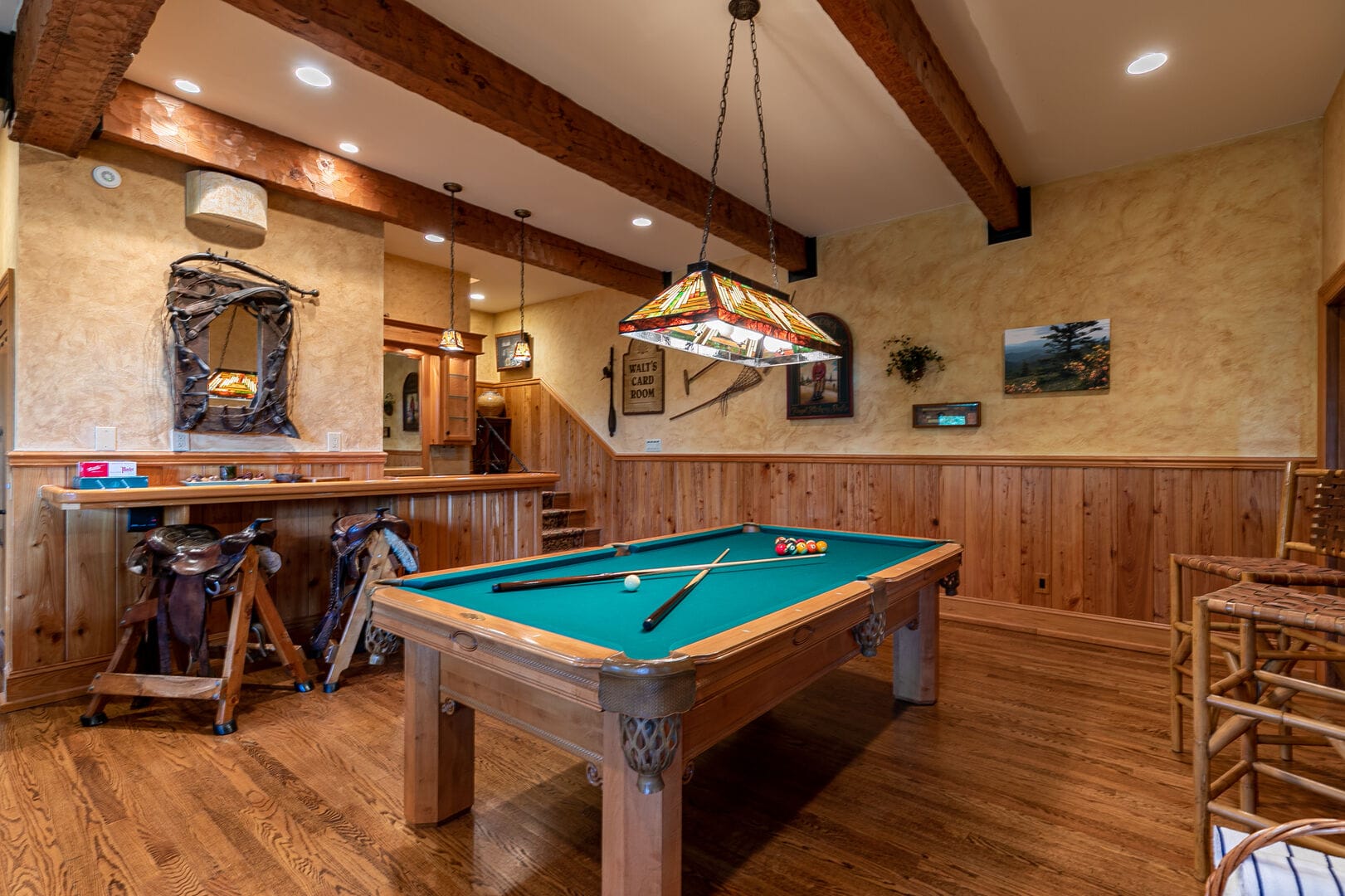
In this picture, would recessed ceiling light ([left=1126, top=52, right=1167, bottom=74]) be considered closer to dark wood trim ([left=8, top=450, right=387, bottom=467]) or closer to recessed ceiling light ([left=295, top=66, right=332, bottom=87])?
recessed ceiling light ([left=295, top=66, right=332, bottom=87])

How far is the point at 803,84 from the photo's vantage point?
9.77 ft

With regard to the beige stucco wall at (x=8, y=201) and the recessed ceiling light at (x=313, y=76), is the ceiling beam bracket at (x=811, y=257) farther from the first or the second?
the beige stucco wall at (x=8, y=201)

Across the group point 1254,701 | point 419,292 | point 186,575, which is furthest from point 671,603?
point 419,292

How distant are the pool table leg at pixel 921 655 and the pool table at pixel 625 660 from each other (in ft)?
1.17

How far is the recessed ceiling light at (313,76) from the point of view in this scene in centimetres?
288

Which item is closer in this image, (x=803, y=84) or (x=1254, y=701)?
(x=1254, y=701)

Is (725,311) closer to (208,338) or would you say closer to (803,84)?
(803,84)

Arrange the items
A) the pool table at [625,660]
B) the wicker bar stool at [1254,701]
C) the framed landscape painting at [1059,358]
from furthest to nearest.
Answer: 1. the framed landscape painting at [1059,358]
2. the wicker bar stool at [1254,701]
3. the pool table at [625,660]

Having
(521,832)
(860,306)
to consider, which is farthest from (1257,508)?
(521,832)

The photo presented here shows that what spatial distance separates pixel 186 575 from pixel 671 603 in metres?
2.18

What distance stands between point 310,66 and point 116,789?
9.87ft

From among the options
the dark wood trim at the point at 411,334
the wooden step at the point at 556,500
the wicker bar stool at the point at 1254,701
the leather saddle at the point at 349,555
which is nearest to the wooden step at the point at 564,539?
the wooden step at the point at 556,500

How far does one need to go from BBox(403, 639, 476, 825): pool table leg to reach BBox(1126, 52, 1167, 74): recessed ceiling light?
12.4ft

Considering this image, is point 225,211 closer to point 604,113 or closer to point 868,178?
point 604,113
